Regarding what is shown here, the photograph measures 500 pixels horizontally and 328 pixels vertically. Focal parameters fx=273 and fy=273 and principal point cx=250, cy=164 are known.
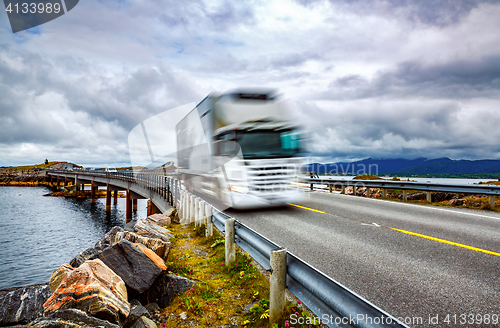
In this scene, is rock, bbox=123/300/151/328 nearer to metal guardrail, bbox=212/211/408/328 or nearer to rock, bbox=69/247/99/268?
metal guardrail, bbox=212/211/408/328

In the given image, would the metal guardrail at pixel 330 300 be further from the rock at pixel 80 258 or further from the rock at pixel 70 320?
the rock at pixel 80 258

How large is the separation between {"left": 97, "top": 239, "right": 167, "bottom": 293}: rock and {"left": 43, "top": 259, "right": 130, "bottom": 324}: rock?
1.26ft

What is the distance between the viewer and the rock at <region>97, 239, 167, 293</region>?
12.6ft

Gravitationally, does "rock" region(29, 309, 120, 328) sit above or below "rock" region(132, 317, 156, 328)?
above

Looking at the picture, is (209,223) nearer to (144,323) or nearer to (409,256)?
(144,323)

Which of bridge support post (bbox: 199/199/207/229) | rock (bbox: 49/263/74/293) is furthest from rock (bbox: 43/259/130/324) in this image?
bridge support post (bbox: 199/199/207/229)

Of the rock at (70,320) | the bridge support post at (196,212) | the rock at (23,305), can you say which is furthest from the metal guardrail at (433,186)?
the rock at (70,320)

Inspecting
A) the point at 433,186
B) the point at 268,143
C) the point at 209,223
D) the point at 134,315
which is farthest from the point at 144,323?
the point at 433,186

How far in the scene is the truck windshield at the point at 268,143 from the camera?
388 inches

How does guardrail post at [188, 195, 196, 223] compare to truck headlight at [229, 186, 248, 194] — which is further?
truck headlight at [229, 186, 248, 194]

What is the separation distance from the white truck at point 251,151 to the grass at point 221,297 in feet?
13.8

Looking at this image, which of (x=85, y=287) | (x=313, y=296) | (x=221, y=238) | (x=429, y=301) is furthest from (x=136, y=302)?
(x=429, y=301)

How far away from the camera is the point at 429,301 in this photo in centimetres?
355

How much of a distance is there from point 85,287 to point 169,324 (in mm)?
1080
